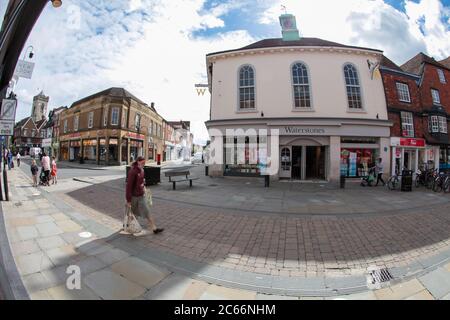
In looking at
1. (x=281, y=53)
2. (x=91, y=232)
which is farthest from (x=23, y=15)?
(x=281, y=53)

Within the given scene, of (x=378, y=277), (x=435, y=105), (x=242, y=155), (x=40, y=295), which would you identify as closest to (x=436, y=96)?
(x=435, y=105)

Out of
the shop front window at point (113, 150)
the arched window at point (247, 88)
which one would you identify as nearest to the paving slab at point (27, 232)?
the arched window at point (247, 88)

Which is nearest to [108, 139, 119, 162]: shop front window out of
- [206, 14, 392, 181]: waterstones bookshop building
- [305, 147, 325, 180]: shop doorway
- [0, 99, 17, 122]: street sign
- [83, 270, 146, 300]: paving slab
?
[206, 14, 392, 181]: waterstones bookshop building

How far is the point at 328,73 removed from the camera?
1365cm

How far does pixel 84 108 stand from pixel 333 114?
3138 cm

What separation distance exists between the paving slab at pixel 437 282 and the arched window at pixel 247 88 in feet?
39.2

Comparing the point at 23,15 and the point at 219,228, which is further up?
the point at 23,15

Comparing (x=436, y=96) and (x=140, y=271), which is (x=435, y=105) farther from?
(x=140, y=271)

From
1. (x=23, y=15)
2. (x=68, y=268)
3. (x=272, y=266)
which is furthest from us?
(x=23, y=15)

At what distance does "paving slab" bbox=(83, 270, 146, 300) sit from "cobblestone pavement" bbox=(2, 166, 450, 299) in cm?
1

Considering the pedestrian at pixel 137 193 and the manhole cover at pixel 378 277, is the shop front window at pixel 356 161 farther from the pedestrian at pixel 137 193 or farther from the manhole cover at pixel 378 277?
the pedestrian at pixel 137 193

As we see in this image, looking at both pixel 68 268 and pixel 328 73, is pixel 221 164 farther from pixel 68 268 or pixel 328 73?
pixel 68 268

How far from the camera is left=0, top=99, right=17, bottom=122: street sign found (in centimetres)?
718

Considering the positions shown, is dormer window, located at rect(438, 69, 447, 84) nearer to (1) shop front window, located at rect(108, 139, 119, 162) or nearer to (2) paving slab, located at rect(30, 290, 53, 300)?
(2) paving slab, located at rect(30, 290, 53, 300)
